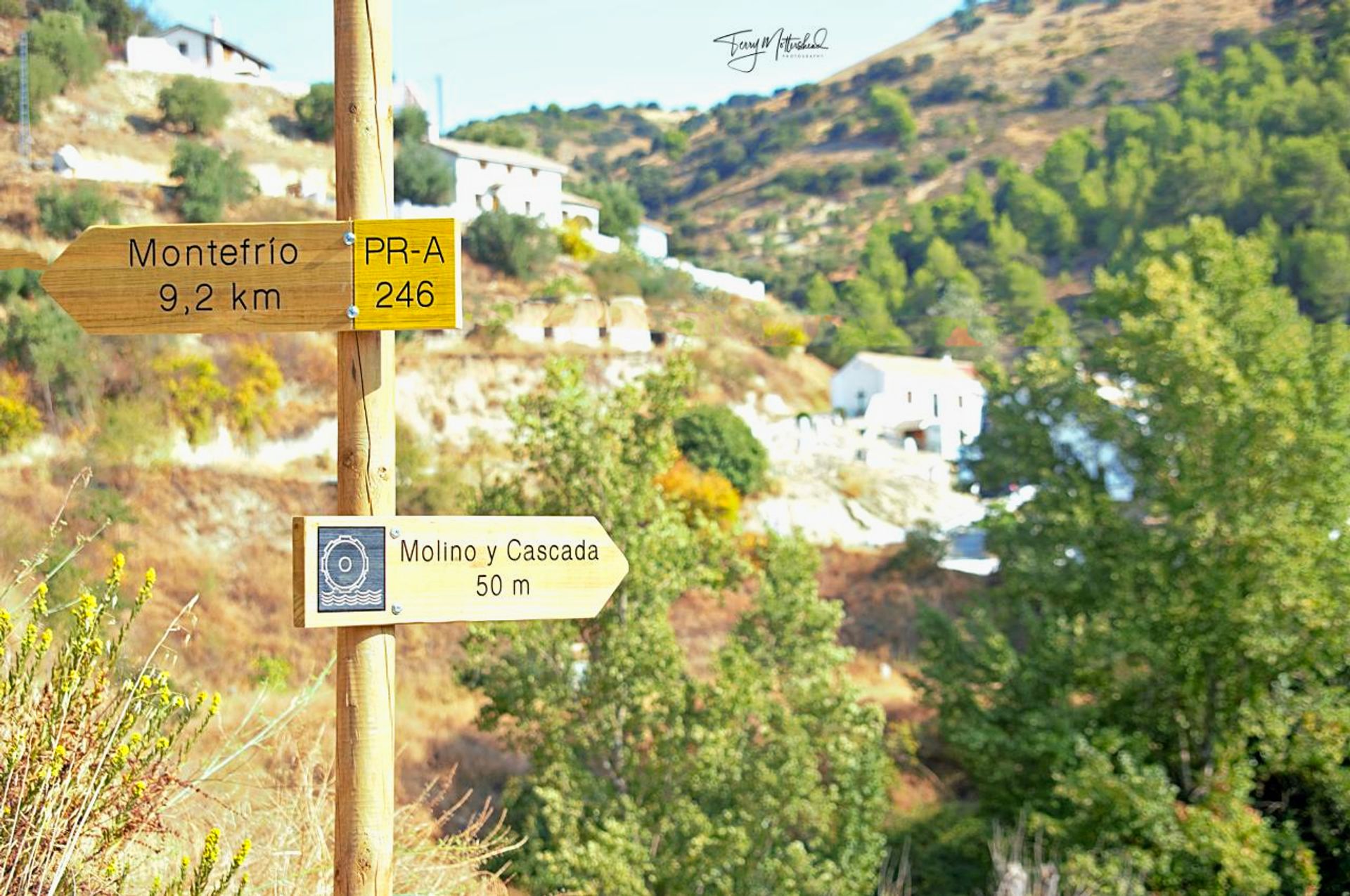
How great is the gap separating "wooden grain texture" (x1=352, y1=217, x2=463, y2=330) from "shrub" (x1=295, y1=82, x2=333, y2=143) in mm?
36401

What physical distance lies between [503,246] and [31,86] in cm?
1167

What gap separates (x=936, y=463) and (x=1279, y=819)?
2041 cm

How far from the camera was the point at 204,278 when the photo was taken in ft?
9.08

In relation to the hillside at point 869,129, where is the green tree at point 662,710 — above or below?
below

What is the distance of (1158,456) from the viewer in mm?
15766

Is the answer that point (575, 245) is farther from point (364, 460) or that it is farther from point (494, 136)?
point (364, 460)

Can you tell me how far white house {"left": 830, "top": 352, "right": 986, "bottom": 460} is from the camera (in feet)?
123

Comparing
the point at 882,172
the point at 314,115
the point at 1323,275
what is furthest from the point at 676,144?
the point at 314,115

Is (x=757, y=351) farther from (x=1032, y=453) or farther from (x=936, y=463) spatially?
(x=1032, y=453)

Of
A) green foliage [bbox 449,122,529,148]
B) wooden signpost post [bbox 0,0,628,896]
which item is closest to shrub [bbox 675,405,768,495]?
green foliage [bbox 449,122,529,148]

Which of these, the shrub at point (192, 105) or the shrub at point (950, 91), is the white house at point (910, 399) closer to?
the shrub at point (192, 105)

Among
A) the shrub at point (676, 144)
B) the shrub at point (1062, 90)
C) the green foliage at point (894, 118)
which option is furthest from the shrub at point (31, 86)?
the shrub at point (1062, 90)

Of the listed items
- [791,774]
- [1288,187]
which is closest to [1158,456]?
[791,774]

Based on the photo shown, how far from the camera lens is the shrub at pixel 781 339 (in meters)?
39.5
